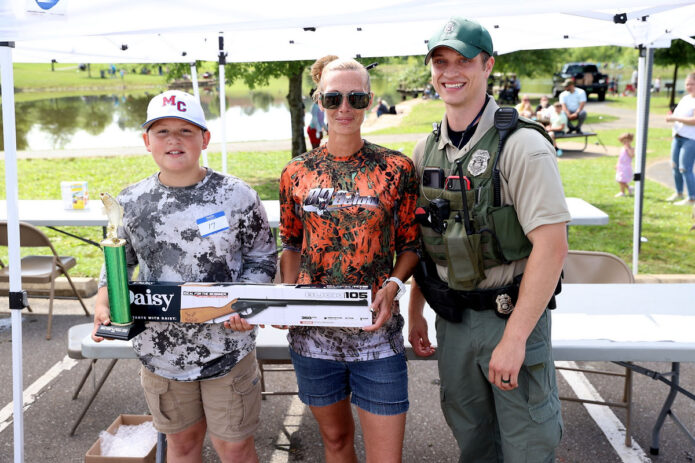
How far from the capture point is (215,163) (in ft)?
50.3

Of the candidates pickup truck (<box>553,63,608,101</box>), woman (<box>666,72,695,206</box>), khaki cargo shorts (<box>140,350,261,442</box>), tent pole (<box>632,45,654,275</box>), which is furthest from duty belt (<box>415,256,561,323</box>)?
pickup truck (<box>553,63,608,101</box>)

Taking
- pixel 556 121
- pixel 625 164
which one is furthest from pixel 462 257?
pixel 556 121

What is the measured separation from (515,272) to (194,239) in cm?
113

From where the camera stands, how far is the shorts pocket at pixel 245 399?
7.54 feet

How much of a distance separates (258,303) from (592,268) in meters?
2.65

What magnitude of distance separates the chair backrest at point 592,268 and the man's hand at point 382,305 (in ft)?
7.22

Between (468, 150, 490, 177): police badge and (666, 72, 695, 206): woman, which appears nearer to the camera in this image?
(468, 150, 490, 177): police badge

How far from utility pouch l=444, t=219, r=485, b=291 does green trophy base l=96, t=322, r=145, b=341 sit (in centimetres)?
114

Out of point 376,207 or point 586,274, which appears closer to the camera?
point 376,207

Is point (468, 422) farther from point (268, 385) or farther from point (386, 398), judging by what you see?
point (268, 385)

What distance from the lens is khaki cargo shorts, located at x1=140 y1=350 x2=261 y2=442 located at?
7.47 feet

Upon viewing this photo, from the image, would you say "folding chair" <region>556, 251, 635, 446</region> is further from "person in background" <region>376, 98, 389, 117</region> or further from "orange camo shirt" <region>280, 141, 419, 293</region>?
"person in background" <region>376, 98, 389, 117</region>

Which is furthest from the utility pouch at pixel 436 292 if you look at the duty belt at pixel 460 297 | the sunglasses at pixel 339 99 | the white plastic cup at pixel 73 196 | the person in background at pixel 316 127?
the person in background at pixel 316 127

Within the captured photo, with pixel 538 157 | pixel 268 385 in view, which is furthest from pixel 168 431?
pixel 268 385
